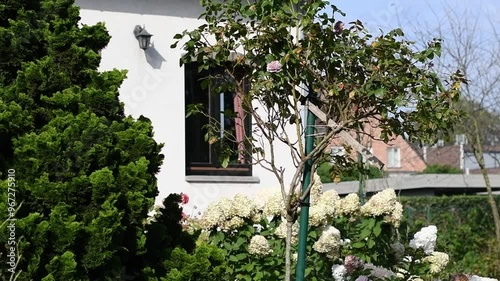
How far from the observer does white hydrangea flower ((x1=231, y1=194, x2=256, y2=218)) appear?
613 cm

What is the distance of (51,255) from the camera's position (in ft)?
15.4

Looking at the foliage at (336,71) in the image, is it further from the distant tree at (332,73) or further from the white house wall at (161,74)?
the white house wall at (161,74)

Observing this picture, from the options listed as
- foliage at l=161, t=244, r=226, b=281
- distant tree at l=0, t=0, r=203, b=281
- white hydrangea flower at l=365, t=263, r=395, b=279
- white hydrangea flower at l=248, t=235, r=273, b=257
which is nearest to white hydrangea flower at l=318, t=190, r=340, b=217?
white hydrangea flower at l=248, t=235, r=273, b=257

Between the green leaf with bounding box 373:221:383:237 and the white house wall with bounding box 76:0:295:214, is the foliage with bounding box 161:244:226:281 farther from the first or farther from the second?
the white house wall with bounding box 76:0:295:214

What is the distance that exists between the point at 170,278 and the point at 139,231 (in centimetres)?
34

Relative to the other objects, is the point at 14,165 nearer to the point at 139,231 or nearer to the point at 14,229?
the point at 14,229

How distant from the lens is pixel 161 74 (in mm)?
11344

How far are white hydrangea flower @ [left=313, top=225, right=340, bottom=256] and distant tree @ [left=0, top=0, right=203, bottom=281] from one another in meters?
1.16

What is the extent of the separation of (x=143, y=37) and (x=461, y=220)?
8.42m

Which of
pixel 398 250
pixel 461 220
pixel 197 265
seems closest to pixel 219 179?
pixel 398 250

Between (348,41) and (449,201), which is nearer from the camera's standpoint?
(348,41)

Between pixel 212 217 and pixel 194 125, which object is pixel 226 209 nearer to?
pixel 212 217

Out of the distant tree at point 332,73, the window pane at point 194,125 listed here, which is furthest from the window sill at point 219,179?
the distant tree at point 332,73

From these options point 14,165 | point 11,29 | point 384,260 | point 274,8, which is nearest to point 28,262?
point 14,165
